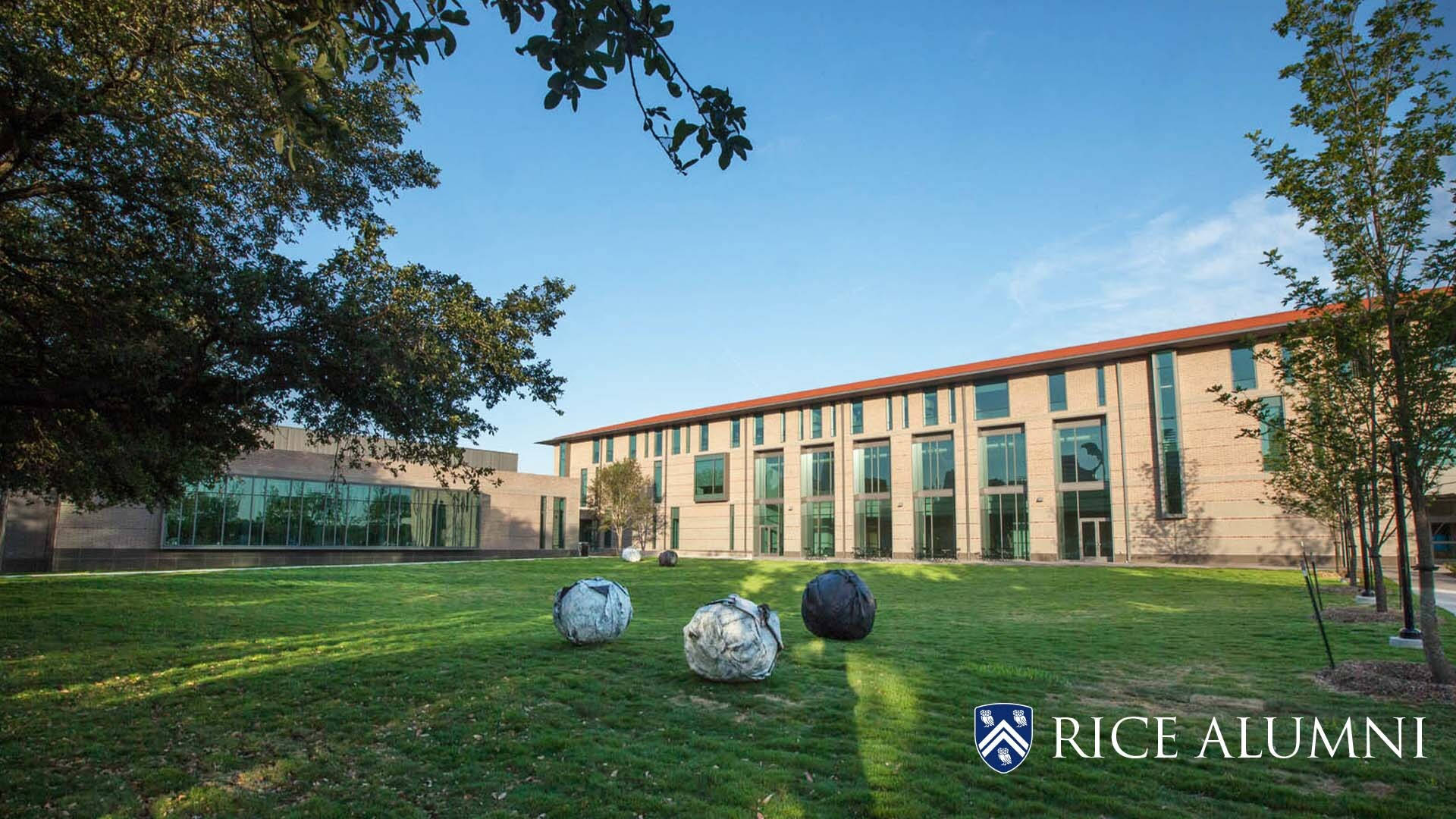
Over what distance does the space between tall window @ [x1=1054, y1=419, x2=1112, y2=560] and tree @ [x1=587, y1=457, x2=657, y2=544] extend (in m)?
34.6

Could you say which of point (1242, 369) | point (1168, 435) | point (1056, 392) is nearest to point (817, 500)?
point (1056, 392)

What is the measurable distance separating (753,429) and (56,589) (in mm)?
48480

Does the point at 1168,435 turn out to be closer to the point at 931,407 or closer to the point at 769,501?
the point at 931,407

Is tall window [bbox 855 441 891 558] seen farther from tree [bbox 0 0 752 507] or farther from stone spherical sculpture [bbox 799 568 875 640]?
tree [bbox 0 0 752 507]

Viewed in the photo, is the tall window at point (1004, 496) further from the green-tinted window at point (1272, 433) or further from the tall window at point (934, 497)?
the green-tinted window at point (1272, 433)

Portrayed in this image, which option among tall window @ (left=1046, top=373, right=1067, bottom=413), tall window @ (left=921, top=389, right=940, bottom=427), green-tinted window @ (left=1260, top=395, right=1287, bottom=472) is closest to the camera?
green-tinted window @ (left=1260, top=395, right=1287, bottom=472)

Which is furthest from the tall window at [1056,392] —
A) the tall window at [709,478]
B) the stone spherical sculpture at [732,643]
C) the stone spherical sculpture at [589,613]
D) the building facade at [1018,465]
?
the stone spherical sculpture at [732,643]

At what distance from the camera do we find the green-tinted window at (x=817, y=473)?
59.3 m

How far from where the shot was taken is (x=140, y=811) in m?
5.80

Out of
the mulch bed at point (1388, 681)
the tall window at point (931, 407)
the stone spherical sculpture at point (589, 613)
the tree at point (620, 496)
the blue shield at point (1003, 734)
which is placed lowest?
the mulch bed at point (1388, 681)

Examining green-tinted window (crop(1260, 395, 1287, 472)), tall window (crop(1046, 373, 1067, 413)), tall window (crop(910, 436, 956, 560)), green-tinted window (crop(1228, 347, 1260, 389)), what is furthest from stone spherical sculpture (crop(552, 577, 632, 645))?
tall window (crop(910, 436, 956, 560))

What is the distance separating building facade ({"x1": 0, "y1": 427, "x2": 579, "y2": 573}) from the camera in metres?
36.4

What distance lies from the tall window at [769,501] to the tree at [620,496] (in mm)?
10093

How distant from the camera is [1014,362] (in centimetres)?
4953
